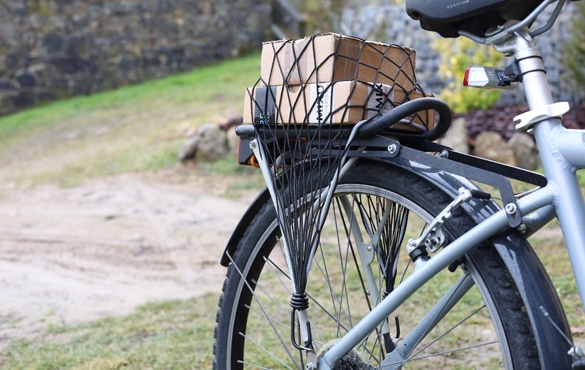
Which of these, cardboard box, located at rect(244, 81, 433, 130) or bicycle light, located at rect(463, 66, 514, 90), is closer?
bicycle light, located at rect(463, 66, 514, 90)

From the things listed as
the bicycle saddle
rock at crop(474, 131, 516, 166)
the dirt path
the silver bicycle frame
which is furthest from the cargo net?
rock at crop(474, 131, 516, 166)

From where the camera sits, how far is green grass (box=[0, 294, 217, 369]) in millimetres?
2930

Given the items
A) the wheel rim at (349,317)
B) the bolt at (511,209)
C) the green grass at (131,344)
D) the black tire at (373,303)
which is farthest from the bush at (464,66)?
the bolt at (511,209)

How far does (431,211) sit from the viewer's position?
1627mm

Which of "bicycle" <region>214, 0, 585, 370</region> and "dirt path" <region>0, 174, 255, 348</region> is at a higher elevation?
"bicycle" <region>214, 0, 585, 370</region>

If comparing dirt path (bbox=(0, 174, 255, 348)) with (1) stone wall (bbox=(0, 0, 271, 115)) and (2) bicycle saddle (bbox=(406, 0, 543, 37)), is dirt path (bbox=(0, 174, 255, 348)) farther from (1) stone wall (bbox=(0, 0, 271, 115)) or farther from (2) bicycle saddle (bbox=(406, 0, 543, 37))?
(1) stone wall (bbox=(0, 0, 271, 115))

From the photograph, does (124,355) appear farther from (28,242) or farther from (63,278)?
(28,242)

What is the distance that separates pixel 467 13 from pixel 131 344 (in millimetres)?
2126

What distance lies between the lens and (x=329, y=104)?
5.91 feet

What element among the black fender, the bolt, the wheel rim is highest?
the bolt

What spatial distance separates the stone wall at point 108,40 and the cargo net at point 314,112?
1040 cm

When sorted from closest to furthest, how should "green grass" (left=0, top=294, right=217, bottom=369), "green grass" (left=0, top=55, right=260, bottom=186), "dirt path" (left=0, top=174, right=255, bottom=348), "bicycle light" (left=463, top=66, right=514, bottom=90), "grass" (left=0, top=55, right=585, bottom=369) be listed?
"bicycle light" (left=463, top=66, right=514, bottom=90) < "green grass" (left=0, top=294, right=217, bottom=369) < "grass" (left=0, top=55, right=585, bottom=369) < "dirt path" (left=0, top=174, right=255, bottom=348) < "green grass" (left=0, top=55, right=260, bottom=186)

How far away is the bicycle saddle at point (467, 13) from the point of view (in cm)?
153

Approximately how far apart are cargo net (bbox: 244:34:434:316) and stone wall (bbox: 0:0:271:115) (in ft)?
34.1
